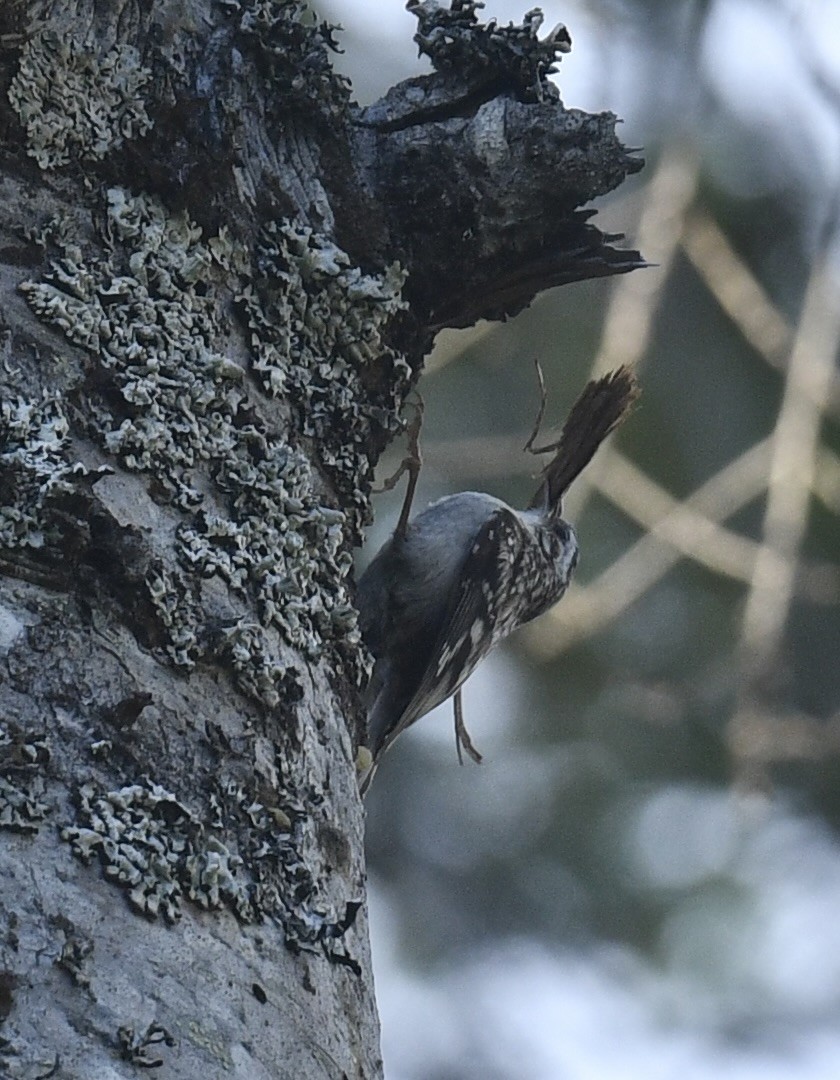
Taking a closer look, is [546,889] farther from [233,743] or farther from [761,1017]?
[233,743]

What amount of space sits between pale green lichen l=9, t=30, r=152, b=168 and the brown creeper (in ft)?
4.17

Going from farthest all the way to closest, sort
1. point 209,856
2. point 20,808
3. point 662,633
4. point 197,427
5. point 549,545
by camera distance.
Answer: point 662,633 < point 549,545 < point 197,427 < point 209,856 < point 20,808

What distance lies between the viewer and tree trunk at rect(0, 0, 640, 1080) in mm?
1178

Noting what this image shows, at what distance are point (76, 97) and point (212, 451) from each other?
0.37 m

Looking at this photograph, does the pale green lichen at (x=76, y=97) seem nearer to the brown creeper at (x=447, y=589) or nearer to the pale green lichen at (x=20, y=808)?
the pale green lichen at (x=20, y=808)

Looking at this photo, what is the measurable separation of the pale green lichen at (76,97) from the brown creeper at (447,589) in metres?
1.27

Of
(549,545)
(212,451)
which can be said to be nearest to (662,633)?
(549,545)

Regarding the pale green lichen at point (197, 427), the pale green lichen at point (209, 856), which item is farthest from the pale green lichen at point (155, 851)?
the pale green lichen at point (197, 427)

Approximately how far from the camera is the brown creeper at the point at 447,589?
278 cm

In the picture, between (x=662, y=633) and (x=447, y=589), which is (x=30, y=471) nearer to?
(x=447, y=589)

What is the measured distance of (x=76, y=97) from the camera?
1580mm

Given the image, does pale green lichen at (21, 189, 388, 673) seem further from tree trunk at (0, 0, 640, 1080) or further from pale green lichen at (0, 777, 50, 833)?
pale green lichen at (0, 777, 50, 833)

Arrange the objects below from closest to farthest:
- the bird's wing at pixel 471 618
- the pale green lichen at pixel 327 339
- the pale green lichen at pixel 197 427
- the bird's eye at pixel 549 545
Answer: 1. the pale green lichen at pixel 197 427
2. the pale green lichen at pixel 327 339
3. the bird's wing at pixel 471 618
4. the bird's eye at pixel 549 545

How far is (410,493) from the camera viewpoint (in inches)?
113
